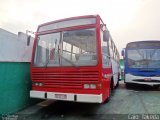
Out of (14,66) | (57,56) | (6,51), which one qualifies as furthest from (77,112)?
(6,51)

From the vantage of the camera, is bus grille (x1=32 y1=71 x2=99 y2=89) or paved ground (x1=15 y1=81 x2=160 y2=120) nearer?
bus grille (x1=32 y1=71 x2=99 y2=89)

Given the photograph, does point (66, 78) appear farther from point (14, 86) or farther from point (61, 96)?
point (14, 86)

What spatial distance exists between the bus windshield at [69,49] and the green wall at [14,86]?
1.98 ft

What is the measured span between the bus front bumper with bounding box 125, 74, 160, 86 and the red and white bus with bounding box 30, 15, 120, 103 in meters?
5.88

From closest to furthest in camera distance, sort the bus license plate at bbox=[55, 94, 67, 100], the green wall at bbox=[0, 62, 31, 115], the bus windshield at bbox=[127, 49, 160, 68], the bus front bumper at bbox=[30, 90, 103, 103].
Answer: the bus front bumper at bbox=[30, 90, 103, 103] → the green wall at bbox=[0, 62, 31, 115] → the bus license plate at bbox=[55, 94, 67, 100] → the bus windshield at bbox=[127, 49, 160, 68]

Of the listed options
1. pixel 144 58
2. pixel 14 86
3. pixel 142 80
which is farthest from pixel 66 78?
pixel 144 58

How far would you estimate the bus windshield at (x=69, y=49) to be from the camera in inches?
213

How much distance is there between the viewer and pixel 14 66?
18.6ft

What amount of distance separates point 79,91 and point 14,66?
217cm

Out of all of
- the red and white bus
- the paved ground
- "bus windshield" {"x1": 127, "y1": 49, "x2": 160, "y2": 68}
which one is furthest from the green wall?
"bus windshield" {"x1": 127, "y1": 49, "x2": 160, "y2": 68}

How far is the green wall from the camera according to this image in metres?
5.16

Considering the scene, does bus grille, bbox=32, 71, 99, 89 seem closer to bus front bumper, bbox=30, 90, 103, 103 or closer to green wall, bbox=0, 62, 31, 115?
bus front bumper, bbox=30, 90, 103, 103

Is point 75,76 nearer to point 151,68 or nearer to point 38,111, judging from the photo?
point 38,111

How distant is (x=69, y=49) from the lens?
5.63 meters
